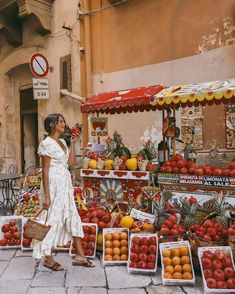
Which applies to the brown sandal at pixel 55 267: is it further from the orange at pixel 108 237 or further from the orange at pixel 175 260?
the orange at pixel 175 260

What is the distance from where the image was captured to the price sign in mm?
9453

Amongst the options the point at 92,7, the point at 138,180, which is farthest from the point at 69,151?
the point at 92,7

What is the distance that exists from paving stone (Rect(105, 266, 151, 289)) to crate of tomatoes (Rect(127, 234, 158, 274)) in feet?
0.24

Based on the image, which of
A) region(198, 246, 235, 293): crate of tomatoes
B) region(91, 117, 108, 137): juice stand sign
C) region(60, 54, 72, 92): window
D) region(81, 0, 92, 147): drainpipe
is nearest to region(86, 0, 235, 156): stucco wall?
region(81, 0, 92, 147): drainpipe

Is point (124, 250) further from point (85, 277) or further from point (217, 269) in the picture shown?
point (217, 269)

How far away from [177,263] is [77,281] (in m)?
1.07

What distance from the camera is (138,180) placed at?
5.43 metres

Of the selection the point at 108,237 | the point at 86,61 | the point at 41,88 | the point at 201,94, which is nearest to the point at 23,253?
the point at 108,237

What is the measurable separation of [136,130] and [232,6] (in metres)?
3.39

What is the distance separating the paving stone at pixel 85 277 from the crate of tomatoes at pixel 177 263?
2.21ft

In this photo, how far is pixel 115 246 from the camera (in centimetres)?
423

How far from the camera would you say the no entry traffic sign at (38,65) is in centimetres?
898

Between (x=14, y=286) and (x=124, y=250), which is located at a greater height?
(x=124, y=250)

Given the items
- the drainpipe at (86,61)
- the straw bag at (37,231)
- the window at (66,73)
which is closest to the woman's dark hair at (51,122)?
the straw bag at (37,231)
